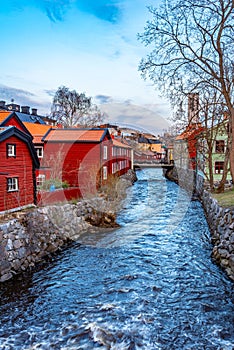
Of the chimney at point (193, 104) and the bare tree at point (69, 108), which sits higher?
the bare tree at point (69, 108)

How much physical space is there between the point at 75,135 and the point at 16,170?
11.2 metres

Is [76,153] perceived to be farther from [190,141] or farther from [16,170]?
[16,170]

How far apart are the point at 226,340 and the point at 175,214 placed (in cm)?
1319

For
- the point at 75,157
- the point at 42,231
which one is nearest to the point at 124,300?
the point at 42,231

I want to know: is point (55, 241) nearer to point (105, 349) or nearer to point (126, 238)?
point (126, 238)

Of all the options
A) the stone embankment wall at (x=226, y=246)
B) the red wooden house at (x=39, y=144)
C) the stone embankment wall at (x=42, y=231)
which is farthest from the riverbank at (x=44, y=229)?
the stone embankment wall at (x=226, y=246)

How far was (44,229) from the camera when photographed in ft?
42.3

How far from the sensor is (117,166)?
31984 mm

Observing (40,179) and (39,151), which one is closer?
(40,179)

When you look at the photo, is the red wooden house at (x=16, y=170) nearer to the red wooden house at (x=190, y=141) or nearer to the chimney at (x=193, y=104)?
the chimney at (x=193, y=104)

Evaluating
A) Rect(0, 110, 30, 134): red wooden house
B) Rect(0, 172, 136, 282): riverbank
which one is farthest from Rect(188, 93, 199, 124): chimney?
Rect(0, 110, 30, 134): red wooden house

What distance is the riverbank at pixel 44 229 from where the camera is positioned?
10.5 meters

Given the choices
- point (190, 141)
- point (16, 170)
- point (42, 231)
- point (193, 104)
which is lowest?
point (42, 231)

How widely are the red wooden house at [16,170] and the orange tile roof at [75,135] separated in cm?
897
